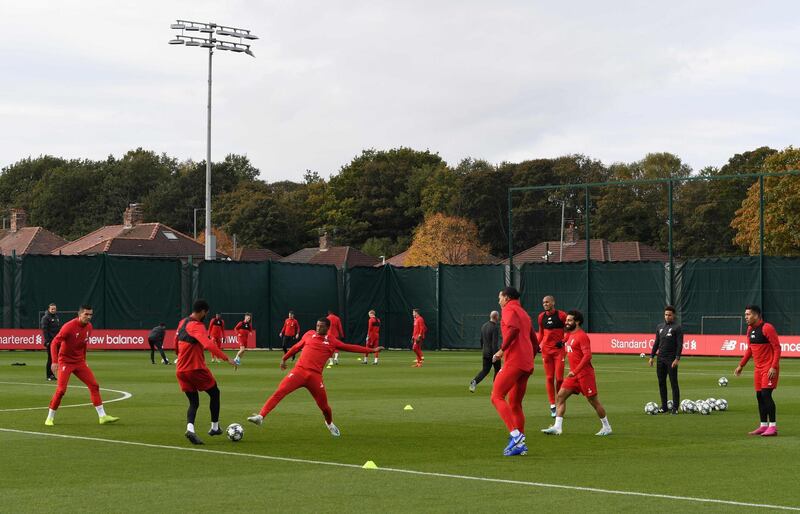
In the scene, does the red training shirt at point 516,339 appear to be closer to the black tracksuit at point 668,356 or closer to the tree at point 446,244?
the black tracksuit at point 668,356

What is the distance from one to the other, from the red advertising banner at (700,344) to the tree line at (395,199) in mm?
36840

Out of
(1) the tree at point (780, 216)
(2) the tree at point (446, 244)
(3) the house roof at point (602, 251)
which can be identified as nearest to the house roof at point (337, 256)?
(2) the tree at point (446, 244)

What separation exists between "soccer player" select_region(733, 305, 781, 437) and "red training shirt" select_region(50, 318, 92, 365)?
10.9 meters

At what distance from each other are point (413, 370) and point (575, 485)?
27.0 metres

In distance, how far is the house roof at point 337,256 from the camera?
11925cm

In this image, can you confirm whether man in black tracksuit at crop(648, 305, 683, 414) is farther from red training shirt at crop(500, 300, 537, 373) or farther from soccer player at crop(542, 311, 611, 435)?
red training shirt at crop(500, 300, 537, 373)

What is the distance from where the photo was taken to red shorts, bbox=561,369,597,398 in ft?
61.5

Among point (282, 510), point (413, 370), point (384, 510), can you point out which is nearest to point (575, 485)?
point (384, 510)

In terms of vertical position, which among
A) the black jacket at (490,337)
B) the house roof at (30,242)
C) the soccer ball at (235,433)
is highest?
the house roof at (30,242)

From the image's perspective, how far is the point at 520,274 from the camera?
6019 centimetres

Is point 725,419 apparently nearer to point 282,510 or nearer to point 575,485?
point 575,485

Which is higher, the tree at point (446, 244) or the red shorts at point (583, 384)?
the tree at point (446, 244)

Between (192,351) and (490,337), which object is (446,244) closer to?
(490,337)

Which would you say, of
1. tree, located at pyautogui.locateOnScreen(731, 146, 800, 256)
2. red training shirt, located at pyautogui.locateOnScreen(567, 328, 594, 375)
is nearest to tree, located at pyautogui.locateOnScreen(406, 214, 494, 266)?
tree, located at pyautogui.locateOnScreen(731, 146, 800, 256)
